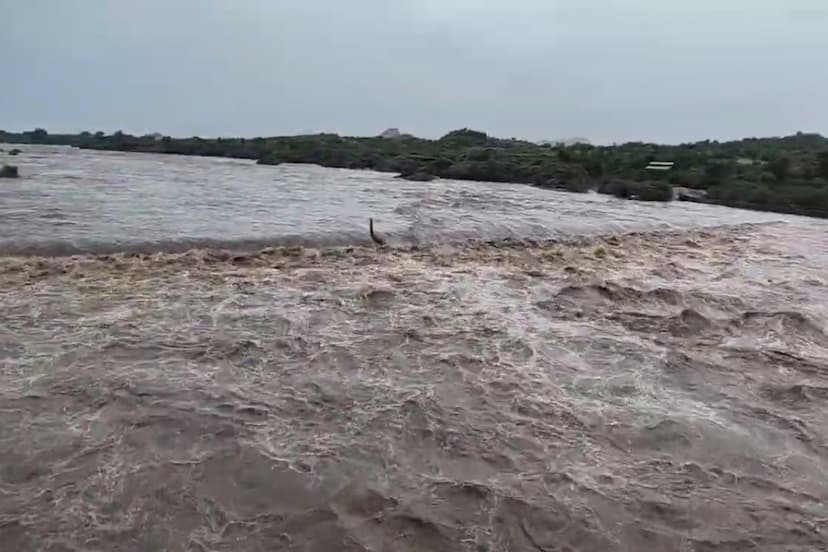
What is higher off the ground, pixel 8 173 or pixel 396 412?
pixel 8 173

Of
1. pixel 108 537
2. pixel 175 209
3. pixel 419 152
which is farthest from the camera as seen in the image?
pixel 419 152

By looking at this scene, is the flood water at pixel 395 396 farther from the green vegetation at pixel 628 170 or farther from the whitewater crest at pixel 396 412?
the green vegetation at pixel 628 170

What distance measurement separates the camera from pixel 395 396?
6340 mm

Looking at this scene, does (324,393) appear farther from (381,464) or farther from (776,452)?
(776,452)

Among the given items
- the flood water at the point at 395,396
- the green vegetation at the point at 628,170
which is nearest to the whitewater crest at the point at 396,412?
the flood water at the point at 395,396

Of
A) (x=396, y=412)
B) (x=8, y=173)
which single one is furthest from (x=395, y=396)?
(x=8, y=173)

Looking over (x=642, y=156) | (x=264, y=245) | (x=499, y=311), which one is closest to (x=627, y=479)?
(x=499, y=311)

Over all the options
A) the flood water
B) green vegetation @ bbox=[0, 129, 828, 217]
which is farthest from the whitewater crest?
green vegetation @ bbox=[0, 129, 828, 217]

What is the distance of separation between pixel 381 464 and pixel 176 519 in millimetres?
1475

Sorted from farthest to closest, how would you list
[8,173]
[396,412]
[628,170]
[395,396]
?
[628,170] < [8,173] < [395,396] < [396,412]

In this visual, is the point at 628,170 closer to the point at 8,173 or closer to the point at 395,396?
the point at 8,173

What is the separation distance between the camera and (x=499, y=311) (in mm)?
9164

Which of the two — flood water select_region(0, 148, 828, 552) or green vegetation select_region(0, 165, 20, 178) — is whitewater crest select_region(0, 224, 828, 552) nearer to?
flood water select_region(0, 148, 828, 552)

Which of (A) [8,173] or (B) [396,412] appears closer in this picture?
(B) [396,412]
